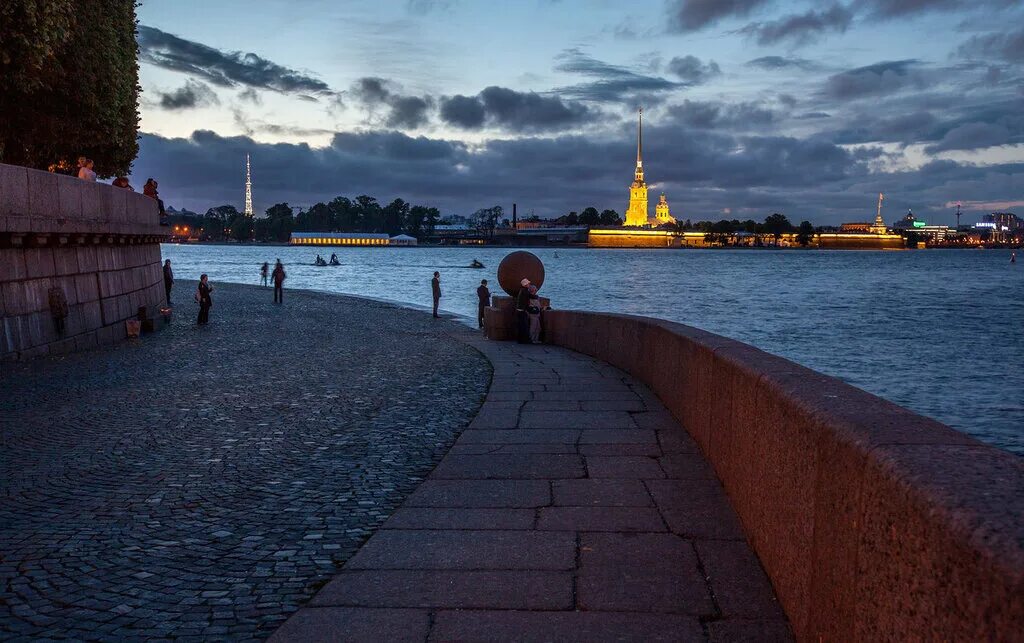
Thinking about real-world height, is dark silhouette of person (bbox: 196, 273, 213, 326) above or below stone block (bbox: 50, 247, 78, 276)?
below

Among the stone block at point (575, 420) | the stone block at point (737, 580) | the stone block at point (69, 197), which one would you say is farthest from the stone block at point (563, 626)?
the stone block at point (69, 197)

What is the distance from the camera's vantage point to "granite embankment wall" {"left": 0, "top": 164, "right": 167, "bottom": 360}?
43.8ft

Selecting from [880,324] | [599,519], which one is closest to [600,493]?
[599,519]

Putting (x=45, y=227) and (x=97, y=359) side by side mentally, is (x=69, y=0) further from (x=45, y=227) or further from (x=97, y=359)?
A: (x=97, y=359)

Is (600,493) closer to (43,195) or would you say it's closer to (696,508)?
(696,508)

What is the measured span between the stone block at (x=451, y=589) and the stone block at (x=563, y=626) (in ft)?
0.36

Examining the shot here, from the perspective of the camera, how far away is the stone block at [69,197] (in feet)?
48.3

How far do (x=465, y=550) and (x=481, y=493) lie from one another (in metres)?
1.21

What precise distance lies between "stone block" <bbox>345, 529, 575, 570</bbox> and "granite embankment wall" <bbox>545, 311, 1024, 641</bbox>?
3.61 ft

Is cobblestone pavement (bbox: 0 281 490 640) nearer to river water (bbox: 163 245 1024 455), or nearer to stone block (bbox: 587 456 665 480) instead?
stone block (bbox: 587 456 665 480)

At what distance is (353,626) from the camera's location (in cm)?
360

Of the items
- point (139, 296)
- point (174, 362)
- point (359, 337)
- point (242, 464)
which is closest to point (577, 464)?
point (242, 464)

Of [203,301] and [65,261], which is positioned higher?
[65,261]

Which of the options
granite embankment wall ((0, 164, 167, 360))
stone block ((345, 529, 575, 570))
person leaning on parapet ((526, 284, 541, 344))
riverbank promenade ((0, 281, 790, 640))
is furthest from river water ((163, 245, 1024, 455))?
granite embankment wall ((0, 164, 167, 360))
